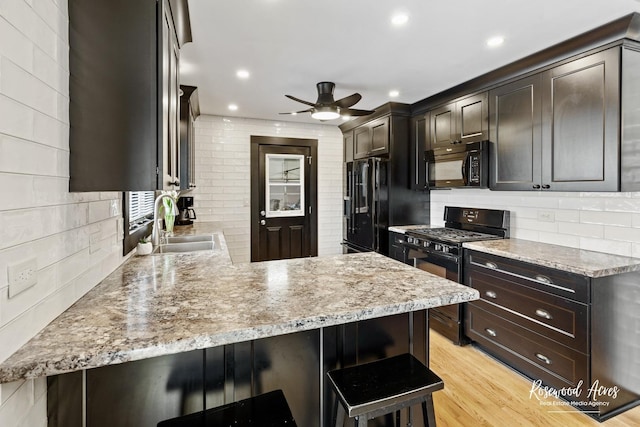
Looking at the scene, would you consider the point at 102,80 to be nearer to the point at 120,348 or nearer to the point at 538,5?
the point at 120,348

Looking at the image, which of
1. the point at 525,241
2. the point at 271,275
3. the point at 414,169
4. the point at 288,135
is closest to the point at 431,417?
the point at 271,275

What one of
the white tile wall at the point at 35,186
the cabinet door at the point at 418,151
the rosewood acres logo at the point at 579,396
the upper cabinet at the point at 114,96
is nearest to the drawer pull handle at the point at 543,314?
the rosewood acres logo at the point at 579,396

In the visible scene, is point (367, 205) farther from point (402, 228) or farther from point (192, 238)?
point (192, 238)

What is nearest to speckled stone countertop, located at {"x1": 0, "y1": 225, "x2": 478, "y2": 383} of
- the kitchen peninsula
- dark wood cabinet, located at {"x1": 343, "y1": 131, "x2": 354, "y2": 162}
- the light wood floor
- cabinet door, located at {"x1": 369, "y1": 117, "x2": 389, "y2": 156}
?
the kitchen peninsula

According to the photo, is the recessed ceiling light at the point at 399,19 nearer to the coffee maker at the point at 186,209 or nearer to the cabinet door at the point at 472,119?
the cabinet door at the point at 472,119

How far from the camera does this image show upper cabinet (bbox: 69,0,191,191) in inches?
46.4

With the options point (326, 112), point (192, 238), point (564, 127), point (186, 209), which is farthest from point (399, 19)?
point (186, 209)

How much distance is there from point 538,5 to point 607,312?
193 cm

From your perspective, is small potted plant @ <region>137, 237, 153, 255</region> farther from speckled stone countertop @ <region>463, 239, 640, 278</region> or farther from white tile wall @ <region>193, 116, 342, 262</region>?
speckled stone countertop @ <region>463, 239, 640, 278</region>

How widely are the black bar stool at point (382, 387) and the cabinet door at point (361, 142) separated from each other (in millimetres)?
3485

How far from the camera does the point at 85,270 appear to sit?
4.33 feet

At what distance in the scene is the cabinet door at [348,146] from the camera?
16.1ft

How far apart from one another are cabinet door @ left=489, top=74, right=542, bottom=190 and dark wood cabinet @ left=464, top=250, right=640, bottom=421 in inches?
29.6

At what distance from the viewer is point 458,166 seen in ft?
10.9
